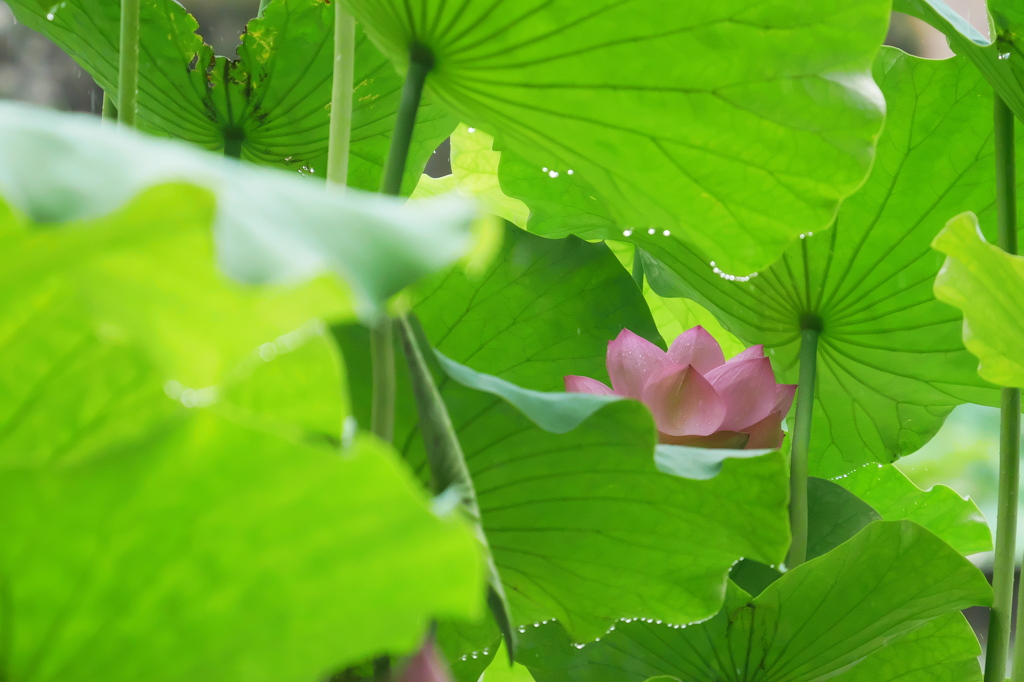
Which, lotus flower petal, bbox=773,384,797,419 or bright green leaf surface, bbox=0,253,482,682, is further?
lotus flower petal, bbox=773,384,797,419

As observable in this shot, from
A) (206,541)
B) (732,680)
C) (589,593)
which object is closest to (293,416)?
(206,541)

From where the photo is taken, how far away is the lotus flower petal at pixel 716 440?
0.39 meters

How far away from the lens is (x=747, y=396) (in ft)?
1.32

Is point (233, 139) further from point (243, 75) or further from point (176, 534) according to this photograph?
point (176, 534)

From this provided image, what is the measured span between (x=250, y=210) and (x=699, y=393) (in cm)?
31

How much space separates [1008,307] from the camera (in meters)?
0.31

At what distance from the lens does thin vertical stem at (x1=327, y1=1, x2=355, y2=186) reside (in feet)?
1.13

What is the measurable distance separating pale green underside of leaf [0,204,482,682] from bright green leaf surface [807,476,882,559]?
0.41 meters

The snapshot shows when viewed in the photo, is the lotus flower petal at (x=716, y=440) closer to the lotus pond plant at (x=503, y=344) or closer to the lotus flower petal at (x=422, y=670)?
the lotus pond plant at (x=503, y=344)

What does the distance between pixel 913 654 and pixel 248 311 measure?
450 millimetres

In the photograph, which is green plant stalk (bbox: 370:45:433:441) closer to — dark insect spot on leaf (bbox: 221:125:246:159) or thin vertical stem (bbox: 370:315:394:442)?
thin vertical stem (bbox: 370:315:394:442)

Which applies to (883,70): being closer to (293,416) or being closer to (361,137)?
(361,137)

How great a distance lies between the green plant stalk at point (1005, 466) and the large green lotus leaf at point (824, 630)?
0.02 metres

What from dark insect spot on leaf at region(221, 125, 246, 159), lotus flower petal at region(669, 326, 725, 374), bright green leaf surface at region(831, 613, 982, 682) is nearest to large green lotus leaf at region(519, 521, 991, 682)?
bright green leaf surface at region(831, 613, 982, 682)
